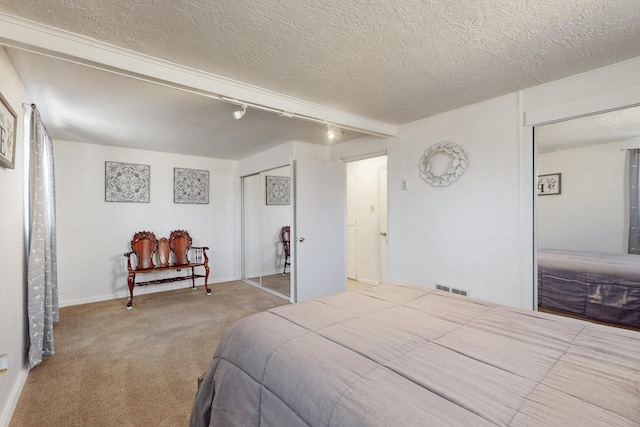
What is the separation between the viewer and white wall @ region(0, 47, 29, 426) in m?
1.67

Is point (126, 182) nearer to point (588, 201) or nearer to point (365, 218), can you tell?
point (365, 218)

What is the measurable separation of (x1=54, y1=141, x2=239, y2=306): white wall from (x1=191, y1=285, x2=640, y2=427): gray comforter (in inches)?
146

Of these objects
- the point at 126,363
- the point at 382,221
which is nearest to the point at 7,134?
the point at 126,363

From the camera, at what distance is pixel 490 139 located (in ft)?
8.52

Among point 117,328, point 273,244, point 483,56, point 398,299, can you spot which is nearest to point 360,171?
point 273,244

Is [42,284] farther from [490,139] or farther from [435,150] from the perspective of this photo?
[490,139]

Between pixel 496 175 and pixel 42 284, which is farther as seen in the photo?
pixel 496 175

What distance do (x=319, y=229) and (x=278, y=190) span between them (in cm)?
A: 126

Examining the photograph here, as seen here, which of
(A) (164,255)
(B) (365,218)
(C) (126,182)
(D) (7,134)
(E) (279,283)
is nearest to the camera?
(D) (7,134)

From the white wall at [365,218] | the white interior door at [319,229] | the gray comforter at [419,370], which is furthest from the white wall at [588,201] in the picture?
the white wall at [365,218]

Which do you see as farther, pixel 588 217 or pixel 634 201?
pixel 588 217

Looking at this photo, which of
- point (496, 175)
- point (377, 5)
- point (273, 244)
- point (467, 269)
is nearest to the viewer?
point (377, 5)

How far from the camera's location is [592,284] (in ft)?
7.49

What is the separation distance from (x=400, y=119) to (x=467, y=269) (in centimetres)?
166
